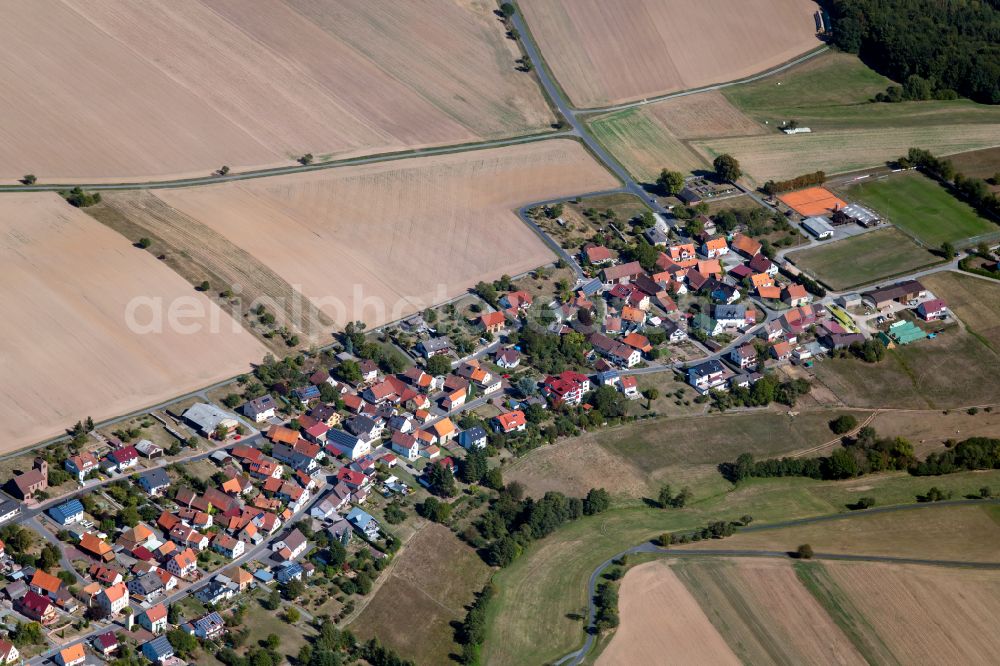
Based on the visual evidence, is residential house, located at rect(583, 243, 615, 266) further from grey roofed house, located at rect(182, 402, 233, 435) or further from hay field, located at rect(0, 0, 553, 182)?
grey roofed house, located at rect(182, 402, 233, 435)

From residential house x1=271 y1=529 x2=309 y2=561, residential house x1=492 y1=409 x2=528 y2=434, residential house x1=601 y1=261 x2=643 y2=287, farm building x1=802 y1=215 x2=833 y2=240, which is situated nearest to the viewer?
residential house x1=271 y1=529 x2=309 y2=561

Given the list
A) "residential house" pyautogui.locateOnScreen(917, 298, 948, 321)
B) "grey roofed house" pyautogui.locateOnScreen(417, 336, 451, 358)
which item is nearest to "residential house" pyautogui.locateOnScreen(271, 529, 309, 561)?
"grey roofed house" pyautogui.locateOnScreen(417, 336, 451, 358)

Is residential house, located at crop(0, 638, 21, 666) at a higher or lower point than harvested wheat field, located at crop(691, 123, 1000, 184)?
lower

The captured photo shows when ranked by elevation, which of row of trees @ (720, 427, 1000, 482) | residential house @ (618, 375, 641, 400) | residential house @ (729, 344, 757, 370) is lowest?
row of trees @ (720, 427, 1000, 482)

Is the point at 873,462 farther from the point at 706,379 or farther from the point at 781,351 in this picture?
the point at 781,351

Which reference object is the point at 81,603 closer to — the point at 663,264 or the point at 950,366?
the point at 663,264

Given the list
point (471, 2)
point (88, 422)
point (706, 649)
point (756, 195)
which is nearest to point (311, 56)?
point (471, 2)

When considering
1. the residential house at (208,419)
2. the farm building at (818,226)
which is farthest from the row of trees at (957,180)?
the residential house at (208,419)

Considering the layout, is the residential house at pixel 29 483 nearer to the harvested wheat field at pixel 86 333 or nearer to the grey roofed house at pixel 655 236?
the harvested wheat field at pixel 86 333
